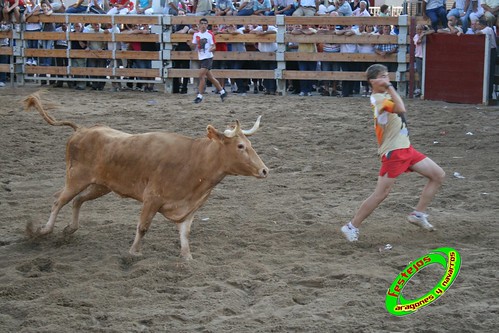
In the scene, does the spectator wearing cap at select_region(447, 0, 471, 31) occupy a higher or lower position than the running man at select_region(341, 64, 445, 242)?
higher

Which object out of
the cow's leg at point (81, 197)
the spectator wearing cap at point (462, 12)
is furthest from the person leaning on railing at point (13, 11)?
the cow's leg at point (81, 197)

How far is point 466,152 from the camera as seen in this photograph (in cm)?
1162

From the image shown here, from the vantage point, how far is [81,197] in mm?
7668

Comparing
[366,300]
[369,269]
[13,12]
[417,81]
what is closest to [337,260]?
[369,269]

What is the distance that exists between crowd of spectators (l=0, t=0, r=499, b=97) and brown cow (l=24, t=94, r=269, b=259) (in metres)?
11.9

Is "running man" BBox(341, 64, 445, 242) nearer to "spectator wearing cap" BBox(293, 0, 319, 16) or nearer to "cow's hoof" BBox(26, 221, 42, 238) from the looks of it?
"cow's hoof" BBox(26, 221, 42, 238)

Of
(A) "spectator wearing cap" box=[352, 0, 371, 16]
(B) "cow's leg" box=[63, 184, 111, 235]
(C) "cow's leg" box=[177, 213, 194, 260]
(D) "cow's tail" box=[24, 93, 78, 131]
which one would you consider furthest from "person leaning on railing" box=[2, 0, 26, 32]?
(C) "cow's leg" box=[177, 213, 194, 260]

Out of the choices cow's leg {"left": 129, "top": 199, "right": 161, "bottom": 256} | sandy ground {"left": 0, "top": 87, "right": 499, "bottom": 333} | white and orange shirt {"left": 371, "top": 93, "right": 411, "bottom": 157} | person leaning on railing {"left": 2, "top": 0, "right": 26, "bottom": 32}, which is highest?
person leaning on railing {"left": 2, "top": 0, "right": 26, "bottom": 32}

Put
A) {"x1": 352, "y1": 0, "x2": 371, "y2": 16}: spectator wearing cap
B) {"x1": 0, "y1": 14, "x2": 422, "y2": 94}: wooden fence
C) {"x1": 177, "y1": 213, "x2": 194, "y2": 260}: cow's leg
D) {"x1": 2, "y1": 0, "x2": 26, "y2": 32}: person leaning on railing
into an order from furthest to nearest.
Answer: {"x1": 2, "y1": 0, "x2": 26, "y2": 32}: person leaning on railing → {"x1": 352, "y1": 0, "x2": 371, "y2": 16}: spectator wearing cap → {"x1": 0, "y1": 14, "x2": 422, "y2": 94}: wooden fence → {"x1": 177, "y1": 213, "x2": 194, "y2": 260}: cow's leg

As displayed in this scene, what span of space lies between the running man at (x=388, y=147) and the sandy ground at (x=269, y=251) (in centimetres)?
38

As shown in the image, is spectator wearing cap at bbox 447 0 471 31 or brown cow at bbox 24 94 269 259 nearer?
brown cow at bbox 24 94 269 259

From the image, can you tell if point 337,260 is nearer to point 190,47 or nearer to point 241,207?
point 241,207

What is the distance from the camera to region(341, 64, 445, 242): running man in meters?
7.03

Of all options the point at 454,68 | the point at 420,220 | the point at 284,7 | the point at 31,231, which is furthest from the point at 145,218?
the point at 284,7
